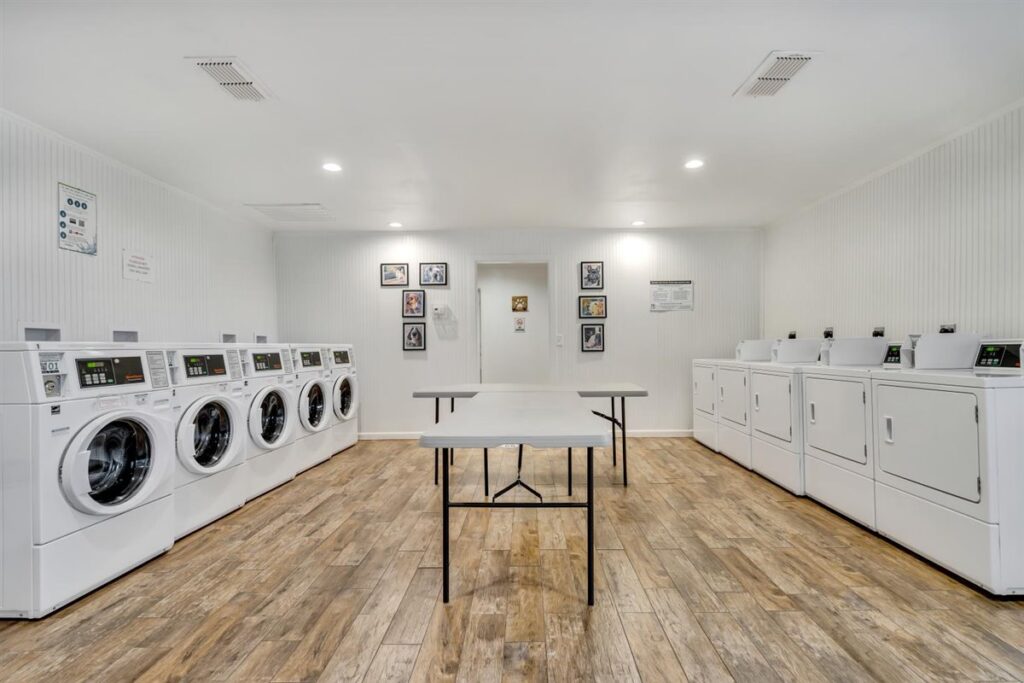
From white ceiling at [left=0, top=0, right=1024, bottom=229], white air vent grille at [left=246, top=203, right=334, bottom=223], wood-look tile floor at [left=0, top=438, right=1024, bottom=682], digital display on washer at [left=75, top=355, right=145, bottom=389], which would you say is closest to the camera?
wood-look tile floor at [left=0, top=438, right=1024, bottom=682]

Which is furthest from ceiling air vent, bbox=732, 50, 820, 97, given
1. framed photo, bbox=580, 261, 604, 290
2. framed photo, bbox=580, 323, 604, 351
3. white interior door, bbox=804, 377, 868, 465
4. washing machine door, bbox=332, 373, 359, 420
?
washing machine door, bbox=332, 373, 359, 420

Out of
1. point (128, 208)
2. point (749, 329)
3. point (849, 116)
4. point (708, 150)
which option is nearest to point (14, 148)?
point (128, 208)

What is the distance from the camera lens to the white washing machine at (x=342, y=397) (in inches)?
188

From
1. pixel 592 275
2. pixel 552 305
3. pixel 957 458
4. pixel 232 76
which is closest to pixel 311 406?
pixel 552 305

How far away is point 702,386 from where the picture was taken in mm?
5102

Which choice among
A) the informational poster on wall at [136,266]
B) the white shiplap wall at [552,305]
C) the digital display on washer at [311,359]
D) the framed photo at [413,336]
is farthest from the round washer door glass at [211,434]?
the framed photo at [413,336]

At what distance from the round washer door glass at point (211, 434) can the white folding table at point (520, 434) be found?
1.84m

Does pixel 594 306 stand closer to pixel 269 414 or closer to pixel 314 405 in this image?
pixel 314 405

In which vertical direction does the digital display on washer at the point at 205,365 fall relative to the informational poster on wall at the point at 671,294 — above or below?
below

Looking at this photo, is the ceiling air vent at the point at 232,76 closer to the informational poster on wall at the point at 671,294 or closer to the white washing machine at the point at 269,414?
the white washing machine at the point at 269,414

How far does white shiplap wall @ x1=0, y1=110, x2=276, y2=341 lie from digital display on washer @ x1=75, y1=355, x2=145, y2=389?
93 cm

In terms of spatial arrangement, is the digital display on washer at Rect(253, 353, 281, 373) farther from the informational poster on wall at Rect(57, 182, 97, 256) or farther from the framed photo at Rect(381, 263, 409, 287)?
the framed photo at Rect(381, 263, 409, 287)

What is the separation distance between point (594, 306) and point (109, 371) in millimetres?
4473

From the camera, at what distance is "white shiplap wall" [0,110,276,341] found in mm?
2674
